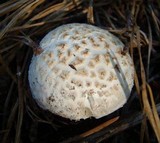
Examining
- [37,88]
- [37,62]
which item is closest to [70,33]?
[37,62]

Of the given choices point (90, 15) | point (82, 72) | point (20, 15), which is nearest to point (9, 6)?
point (20, 15)

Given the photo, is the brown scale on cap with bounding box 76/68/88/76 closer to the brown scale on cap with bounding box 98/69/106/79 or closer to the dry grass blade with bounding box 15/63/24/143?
the brown scale on cap with bounding box 98/69/106/79

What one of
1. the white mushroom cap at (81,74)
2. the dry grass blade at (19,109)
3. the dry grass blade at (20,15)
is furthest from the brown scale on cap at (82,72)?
the dry grass blade at (20,15)

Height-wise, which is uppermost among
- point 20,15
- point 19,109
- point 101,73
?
point 20,15

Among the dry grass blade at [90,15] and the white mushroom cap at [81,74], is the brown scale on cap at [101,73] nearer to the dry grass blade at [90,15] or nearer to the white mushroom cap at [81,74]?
the white mushroom cap at [81,74]

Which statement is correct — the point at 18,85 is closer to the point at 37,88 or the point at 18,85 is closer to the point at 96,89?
the point at 37,88

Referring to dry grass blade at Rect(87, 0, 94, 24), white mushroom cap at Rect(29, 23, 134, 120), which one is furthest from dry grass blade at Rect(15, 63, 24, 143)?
dry grass blade at Rect(87, 0, 94, 24)

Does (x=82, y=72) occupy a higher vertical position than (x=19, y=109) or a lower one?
higher

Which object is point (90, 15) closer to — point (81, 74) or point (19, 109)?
point (81, 74)
